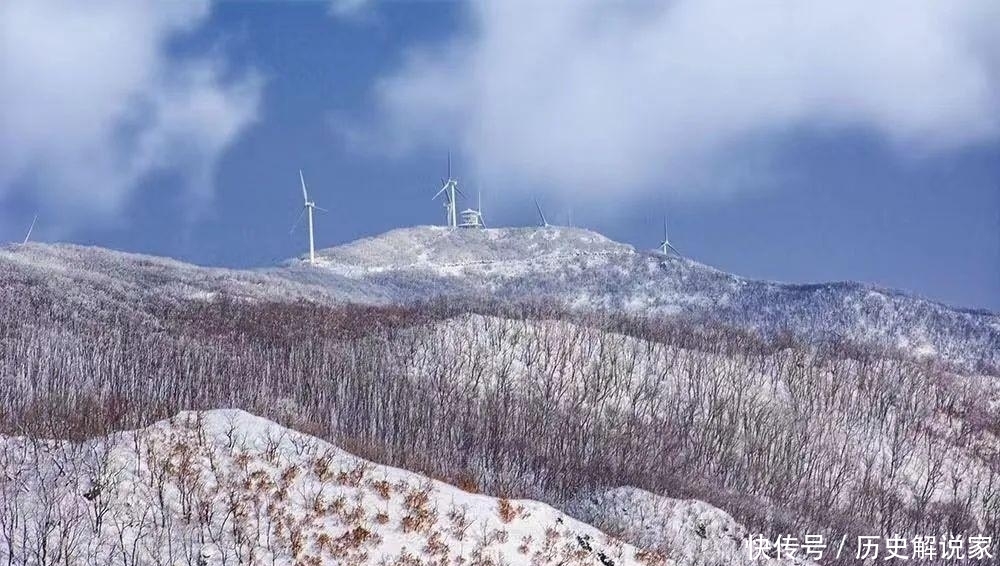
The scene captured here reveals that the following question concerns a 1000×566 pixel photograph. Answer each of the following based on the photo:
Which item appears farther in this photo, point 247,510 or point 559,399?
point 559,399

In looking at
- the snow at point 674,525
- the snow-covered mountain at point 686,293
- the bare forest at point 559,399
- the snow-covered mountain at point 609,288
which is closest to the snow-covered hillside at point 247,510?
the snow at point 674,525

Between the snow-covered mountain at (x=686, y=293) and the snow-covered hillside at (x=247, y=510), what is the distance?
65963mm

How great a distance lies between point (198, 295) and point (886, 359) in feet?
168

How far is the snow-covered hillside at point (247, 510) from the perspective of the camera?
15562 millimetres

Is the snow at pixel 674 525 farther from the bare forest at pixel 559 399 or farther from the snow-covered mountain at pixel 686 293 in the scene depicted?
the snow-covered mountain at pixel 686 293

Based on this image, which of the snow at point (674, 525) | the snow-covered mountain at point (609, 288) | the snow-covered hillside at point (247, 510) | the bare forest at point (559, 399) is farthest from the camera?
the snow-covered mountain at point (609, 288)

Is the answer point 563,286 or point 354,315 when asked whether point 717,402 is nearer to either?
point 354,315

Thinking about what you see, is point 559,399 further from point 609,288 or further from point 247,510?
point 609,288

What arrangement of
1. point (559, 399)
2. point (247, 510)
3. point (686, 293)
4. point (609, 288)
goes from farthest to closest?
point (609, 288) < point (686, 293) < point (559, 399) < point (247, 510)

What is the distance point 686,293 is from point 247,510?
88.8 metres

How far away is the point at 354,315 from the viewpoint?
54.9 metres

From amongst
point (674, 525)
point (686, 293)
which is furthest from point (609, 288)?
point (674, 525)

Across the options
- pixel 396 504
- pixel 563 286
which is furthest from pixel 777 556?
pixel 563 286

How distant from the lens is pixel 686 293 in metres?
101
